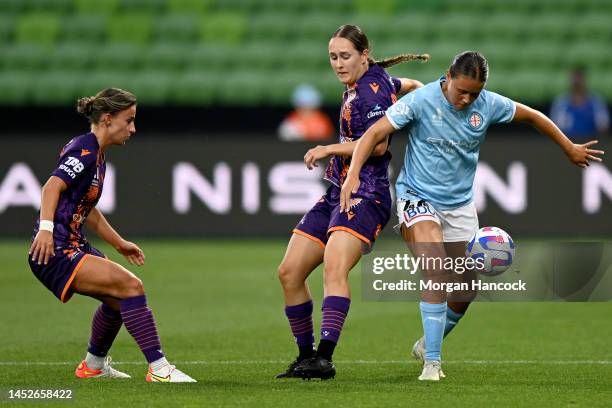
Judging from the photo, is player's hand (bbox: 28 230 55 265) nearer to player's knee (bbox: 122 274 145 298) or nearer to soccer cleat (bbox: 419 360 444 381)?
player's knee (bbox: 122 274 145 298)

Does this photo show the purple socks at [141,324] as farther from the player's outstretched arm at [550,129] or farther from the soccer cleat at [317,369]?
the player's outstretched arm at [550,129]

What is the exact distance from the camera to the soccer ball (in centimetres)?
703

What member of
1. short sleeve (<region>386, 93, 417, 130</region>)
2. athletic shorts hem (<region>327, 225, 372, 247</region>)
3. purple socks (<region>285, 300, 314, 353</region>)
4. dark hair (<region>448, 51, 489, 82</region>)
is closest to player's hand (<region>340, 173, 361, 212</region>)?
athletic shorts hem (<region>327, 225, 372, 247</region>)

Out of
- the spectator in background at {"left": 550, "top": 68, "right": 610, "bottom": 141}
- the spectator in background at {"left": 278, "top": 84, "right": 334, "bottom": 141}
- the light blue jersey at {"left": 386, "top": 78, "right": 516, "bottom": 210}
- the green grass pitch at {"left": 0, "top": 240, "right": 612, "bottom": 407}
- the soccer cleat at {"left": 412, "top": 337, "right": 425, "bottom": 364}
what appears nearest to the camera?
the green grass pitch at {"left": 0, "top": 240, "right": 612, "bottom": 407}

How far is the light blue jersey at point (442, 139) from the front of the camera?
6965mm

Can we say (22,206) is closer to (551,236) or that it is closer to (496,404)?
(551,236)

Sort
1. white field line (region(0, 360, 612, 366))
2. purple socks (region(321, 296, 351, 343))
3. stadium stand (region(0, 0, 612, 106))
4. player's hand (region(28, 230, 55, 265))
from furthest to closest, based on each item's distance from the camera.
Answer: stadium stand (region(0, 0, 612, 106)) < white field line (region(0, 360, 612, 366)) < purple socks (region(321, 296, 351, 343)) < player's hand (region(28, 230, 55, 265))

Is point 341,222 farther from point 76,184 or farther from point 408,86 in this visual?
point 76,184

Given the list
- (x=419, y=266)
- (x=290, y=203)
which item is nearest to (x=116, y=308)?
(x=419, y=266)

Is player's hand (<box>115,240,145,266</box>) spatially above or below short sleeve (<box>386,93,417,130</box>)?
below

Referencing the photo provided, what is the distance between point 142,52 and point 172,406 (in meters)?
15.0

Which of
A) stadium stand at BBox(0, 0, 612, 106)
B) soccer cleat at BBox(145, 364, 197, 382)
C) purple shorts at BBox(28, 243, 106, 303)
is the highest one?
stadium stand at BBox(0, 0, 612, 106)

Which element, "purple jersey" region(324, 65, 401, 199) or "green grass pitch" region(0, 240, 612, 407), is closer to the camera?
"green grass pitch" region(0, 240, 612, 407)

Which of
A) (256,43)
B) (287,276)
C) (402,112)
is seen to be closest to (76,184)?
(287,276)
